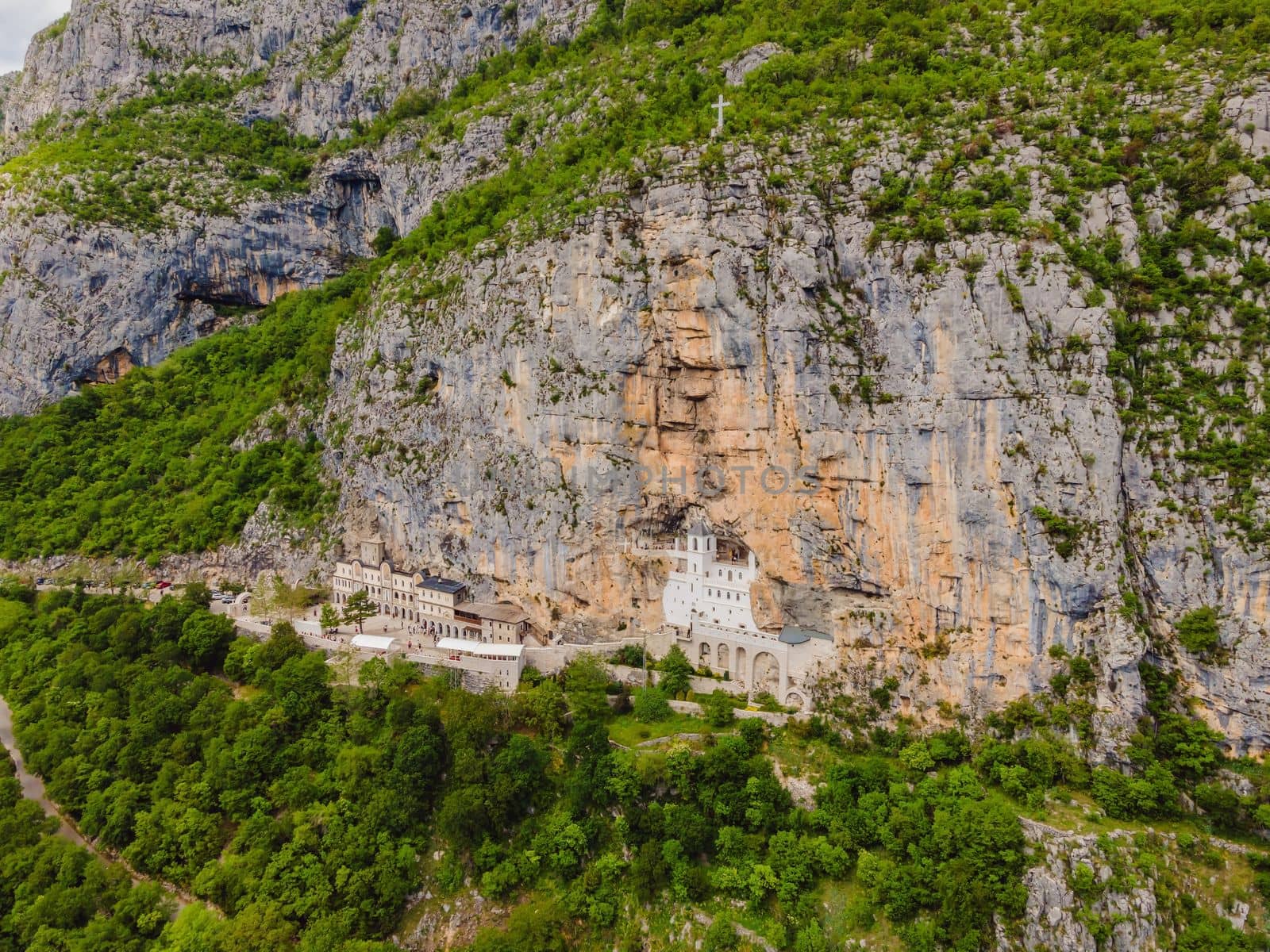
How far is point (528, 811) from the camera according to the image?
3412cm

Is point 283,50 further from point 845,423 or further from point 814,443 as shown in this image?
point 845,423

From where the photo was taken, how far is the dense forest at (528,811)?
2892 centimetres

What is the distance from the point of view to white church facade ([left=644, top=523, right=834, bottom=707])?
3719cm

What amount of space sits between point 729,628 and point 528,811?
13.2m

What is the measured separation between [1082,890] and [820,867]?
9.21m

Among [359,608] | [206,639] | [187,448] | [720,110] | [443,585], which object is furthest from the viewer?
[187,448]

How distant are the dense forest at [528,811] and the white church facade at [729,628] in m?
2.89

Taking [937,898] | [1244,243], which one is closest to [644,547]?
[937,898]

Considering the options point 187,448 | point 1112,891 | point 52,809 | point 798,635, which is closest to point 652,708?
point 798,635

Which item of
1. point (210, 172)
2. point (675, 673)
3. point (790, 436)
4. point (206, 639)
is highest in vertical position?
point (210, 172)

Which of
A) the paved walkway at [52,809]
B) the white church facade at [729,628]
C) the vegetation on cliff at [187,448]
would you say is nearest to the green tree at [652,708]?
the white church facade at [729,628]

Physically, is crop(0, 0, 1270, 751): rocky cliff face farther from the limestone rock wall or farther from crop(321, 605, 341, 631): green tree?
crop(321, 605, 341, 631): green tree

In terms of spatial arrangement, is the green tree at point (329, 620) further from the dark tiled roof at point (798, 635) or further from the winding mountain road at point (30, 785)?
the dark tiled roof at point (798, 635)

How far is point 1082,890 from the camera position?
27.0 m
